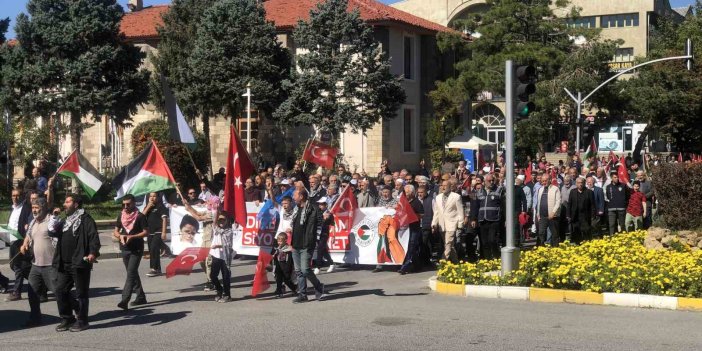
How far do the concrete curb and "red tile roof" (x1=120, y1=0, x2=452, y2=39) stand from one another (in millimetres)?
27871

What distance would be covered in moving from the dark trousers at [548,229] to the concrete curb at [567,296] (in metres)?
5.47

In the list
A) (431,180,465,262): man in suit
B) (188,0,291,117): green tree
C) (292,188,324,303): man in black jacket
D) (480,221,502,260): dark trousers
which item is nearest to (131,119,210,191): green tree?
(188,0,291,117): green tree

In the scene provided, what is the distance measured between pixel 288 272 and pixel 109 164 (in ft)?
113

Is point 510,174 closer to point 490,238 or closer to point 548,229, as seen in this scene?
point 490,238

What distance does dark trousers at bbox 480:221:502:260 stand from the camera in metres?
17.2

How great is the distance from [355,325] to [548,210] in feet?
29.0

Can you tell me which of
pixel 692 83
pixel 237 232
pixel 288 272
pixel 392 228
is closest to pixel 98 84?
pixel 237 232

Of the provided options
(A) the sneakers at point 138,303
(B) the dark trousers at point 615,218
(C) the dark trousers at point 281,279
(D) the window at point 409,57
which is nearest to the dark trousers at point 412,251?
(C) the dark trousers at point 281,279

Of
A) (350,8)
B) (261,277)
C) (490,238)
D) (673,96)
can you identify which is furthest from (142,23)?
(261,277)

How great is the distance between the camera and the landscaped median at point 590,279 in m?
12.4

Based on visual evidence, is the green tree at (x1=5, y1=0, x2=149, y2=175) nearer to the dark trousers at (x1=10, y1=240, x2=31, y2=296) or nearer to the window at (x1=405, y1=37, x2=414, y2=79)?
the window at (x1=405, y1=37, x2=414, y2=79)

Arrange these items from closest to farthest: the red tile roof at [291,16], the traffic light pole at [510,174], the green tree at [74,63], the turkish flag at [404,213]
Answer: the traffic light pole at [510,174] < the turkish flag at [404,213] < the green tree at [74,63] < the red tile roof at [291,16]

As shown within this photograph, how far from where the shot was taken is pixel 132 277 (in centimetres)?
1248

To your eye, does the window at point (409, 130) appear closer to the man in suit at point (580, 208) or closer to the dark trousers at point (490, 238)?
the man in suit at point (580, 208)
